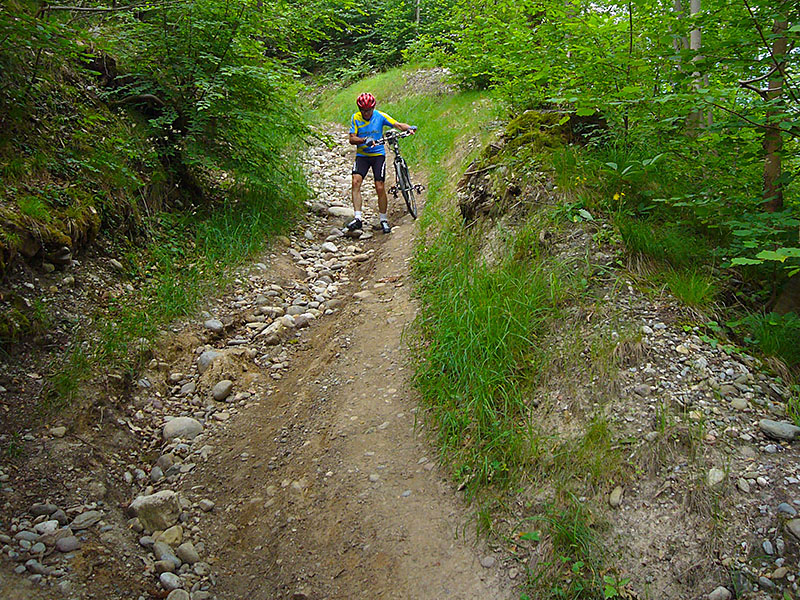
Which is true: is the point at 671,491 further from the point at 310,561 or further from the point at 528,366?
the point at 310,561

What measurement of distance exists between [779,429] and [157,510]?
4.20 metres

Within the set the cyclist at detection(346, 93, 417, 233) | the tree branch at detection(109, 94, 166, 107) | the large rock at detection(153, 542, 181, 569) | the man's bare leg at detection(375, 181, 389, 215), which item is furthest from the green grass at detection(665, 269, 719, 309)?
the tree branch at detection(109, 94, 166, 107)

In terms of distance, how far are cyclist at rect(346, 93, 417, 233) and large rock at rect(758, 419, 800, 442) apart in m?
6.28

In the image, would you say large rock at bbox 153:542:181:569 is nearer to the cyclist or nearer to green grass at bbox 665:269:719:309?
green grass at bbox 665:269:719:309

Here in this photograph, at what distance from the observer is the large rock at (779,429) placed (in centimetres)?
326

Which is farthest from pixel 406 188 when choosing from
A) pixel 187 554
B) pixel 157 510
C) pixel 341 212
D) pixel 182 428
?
pixel 187 554

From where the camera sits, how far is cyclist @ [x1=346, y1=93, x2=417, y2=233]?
28.6ft

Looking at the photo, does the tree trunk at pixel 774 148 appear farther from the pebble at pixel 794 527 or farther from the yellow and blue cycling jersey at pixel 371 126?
the yellow and blue cycling jersey at pixel 371 126

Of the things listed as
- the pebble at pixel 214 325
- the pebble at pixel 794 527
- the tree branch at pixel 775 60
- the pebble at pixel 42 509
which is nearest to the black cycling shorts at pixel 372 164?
the pebble at pixel 214 325

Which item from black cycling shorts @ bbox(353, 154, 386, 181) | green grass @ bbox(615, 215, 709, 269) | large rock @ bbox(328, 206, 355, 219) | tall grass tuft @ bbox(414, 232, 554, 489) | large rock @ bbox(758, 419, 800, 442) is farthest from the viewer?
large rock @ bbox(328, 206, 355, 219)

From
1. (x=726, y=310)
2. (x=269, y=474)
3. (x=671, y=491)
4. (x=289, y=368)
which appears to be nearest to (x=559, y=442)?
(x=671, y=491)

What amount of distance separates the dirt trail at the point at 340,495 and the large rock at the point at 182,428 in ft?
0.74

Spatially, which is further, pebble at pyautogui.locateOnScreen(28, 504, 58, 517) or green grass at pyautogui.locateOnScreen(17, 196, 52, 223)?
green grass at pyautogui.locateOnScreen(17, 196, 52, 223)

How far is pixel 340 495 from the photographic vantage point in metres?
3.98
